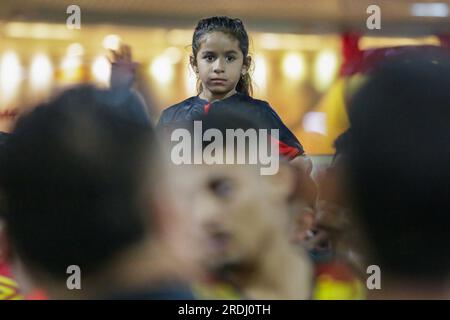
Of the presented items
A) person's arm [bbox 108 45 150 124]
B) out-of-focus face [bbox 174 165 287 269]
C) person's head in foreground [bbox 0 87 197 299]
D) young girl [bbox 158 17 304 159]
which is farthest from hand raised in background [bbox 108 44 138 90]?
out-of-focus face [bbox 174 165 287 269]

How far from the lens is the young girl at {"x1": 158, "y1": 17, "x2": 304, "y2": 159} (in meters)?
3.31

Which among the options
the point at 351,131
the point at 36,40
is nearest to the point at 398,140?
the point at 351,131

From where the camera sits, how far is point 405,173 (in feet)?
11.1

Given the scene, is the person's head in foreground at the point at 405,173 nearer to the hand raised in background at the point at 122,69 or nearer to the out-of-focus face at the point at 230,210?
the out-of-focus face at the point at 230,210

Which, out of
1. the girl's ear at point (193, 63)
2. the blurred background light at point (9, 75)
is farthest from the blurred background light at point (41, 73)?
the girl's ear at point (193, 63)

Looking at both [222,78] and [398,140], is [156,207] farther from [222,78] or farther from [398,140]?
[398,140]

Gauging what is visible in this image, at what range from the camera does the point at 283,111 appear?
3332mm

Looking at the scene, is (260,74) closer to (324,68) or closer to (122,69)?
(324,68)

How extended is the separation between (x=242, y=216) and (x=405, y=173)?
762 mm

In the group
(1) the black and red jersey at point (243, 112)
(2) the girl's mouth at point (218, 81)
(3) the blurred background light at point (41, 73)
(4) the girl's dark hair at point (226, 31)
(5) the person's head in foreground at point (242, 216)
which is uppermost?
(4) the girl's dark hair at point (226, 31)

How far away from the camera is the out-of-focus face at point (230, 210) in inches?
129

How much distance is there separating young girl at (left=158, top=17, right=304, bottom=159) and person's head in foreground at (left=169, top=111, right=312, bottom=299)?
2.3 inches

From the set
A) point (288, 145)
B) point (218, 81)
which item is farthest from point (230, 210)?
point (218, 81)
